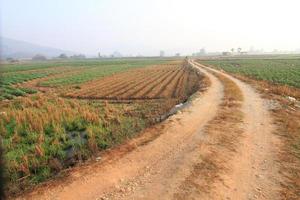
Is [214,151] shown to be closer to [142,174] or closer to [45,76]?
[142,174]

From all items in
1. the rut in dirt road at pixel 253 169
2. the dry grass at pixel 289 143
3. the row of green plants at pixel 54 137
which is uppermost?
the rut in dirt road at pixel 253 169

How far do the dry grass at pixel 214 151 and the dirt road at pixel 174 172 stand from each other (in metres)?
0.05

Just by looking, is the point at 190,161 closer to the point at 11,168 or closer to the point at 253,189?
the point at 253,189

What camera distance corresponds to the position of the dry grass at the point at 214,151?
7.57m

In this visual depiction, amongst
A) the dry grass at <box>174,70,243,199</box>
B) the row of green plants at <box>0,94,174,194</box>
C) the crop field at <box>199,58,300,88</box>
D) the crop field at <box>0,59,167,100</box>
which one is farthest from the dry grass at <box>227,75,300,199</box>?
the crop field at <box>199,58,300,88</box>

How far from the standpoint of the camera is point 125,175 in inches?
328

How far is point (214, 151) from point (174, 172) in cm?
209

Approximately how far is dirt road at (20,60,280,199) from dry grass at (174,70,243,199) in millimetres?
52

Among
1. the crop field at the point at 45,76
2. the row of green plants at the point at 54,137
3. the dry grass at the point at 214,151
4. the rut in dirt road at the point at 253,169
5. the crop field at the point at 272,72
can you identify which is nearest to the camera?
the rut in dirt road at the point at 253,169

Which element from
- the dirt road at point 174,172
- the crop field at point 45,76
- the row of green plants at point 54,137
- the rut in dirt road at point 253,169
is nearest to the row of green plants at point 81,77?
the crop field at point 45,76

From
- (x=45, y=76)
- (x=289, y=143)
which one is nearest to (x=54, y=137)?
(x=289, y=143)

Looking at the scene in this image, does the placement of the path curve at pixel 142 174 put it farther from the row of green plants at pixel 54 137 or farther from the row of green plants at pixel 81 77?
the row of green plants at pixel 81 77

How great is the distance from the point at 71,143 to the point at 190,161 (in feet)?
17.3

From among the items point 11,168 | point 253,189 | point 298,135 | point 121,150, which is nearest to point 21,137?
point 11,168
